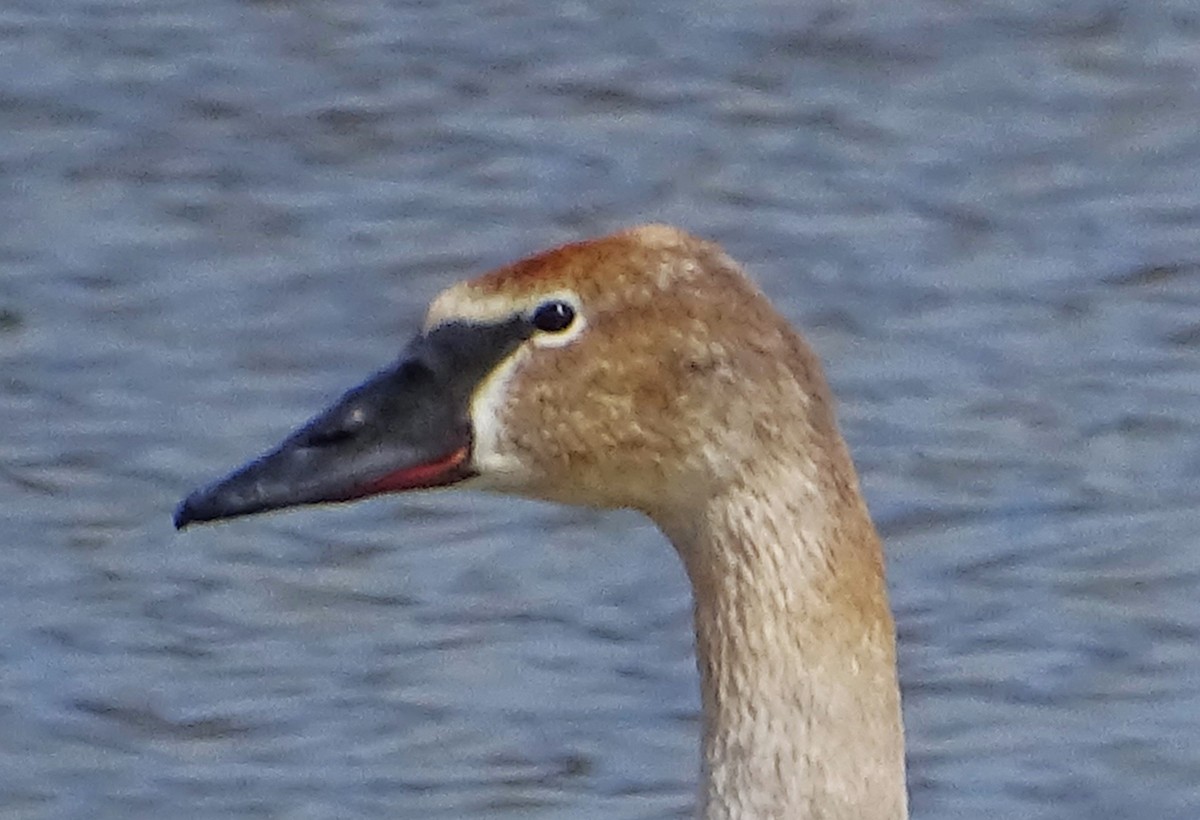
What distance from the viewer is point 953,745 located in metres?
9.45

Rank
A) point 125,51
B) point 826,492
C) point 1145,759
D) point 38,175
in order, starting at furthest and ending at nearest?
1. point 125,51
2. point 38,175
3. point 1145,759
4. point 826,492

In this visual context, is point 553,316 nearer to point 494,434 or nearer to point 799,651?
point 494,434

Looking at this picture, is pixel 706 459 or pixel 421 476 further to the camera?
pixel 421 476

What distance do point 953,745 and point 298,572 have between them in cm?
177

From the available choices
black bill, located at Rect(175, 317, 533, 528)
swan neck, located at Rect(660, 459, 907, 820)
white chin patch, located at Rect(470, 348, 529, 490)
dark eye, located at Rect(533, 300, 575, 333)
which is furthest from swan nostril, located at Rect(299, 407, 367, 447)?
swan neck, located at Rect(660, 459, 907, 820)

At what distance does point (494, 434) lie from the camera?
6.73m

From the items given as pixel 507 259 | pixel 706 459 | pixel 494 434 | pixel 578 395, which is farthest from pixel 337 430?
pixel 507 259

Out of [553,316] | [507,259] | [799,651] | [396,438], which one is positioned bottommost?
[799,651]

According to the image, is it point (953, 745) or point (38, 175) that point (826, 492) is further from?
point (38, 175)

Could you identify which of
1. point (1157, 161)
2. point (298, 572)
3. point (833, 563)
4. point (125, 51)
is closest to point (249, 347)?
point (298, 572)

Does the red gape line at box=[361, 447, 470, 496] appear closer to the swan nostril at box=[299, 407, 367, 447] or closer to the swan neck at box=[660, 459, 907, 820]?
the swan nostril at box=[299, 407, 367, 447]

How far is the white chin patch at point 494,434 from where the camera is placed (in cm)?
670

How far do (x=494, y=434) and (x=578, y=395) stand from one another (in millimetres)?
158

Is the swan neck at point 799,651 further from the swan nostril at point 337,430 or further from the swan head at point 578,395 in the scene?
the swan nostril at point 337,430
